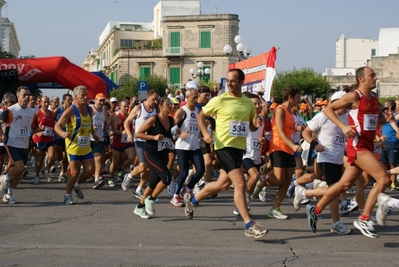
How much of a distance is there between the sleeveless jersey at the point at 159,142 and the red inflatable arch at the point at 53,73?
616 inches

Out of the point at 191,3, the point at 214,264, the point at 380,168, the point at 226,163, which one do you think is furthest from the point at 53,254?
the point at 191,3

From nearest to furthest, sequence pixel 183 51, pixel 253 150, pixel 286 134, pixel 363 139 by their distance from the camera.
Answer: pixel 363 139, pixel 286 134, pixel 253 150, pixel 183 51

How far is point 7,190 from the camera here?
12375mm

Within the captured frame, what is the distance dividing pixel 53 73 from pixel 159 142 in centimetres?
1644

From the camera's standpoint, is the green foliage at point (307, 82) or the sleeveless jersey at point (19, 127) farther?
the green foliage at point (307, 82)

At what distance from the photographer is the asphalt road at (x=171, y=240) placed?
284 inches

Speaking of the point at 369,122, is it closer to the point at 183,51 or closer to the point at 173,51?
the point at 183,51

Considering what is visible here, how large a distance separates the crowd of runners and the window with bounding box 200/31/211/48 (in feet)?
199

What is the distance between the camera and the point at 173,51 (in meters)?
77.0

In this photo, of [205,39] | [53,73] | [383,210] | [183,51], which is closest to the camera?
[383,210]

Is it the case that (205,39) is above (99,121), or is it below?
above

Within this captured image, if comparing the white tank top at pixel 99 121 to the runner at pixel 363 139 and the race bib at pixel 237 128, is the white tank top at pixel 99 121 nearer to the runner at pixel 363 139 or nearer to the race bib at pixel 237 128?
the race bib at pixel 237 128

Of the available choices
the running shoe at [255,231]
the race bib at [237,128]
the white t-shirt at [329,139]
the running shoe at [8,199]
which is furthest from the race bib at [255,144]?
the running shoe at [8,199]

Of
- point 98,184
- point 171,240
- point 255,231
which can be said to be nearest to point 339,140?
point 255,231
